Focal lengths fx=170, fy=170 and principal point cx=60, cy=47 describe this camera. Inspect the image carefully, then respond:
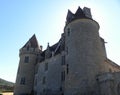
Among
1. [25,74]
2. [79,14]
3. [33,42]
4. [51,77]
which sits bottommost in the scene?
[51,77]

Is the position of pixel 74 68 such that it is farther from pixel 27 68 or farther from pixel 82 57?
pixel 27 68

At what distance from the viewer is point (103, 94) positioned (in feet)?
71.9

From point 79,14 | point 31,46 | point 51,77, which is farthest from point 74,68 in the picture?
point 31,46

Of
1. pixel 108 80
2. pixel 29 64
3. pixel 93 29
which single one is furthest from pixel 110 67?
pixel 29 64

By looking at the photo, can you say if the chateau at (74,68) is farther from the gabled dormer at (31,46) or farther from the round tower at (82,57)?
the gabled dormer at (31,46)

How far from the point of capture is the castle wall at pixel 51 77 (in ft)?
98.8

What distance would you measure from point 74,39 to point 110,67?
11056 millimetres

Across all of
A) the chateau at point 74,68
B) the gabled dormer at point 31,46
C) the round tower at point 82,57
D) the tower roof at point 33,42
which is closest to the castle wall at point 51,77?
the chateau at point 74,68

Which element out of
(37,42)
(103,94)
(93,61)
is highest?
(37,42)

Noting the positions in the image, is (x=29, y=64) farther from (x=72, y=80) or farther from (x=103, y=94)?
(x=103, y=94)

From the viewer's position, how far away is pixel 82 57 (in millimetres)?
25062

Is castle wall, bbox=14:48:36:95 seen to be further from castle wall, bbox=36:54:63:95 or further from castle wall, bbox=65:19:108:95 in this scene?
castle wall, bbox=65:19:108:95

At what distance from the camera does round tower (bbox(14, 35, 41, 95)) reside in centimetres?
3638

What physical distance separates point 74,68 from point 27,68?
53.4 ft
